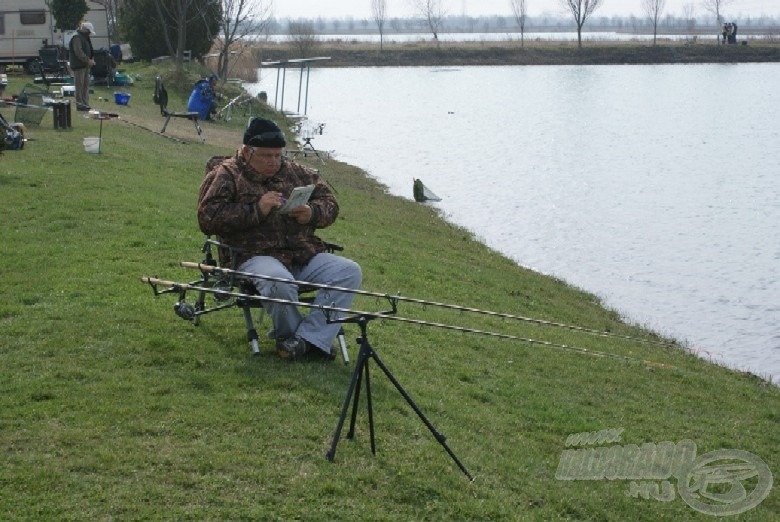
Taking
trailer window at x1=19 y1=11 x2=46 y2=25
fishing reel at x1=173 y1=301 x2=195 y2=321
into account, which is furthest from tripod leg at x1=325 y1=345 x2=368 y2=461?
trailer window at x1=19 y1=11 x2=46 y2=25

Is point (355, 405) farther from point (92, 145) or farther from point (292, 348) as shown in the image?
point (92, 145)

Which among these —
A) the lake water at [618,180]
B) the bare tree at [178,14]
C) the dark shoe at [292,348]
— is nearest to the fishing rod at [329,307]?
the dark shoe at [292,348]

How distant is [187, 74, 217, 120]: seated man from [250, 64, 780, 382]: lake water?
3.48 metres

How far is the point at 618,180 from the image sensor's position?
27281 mm

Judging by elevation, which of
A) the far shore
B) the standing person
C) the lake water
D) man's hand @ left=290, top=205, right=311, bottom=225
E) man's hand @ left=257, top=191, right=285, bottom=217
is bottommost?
the lake water

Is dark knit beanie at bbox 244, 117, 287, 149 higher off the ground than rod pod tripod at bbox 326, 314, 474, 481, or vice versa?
dark knit beanie at bbox 244, 117, 287, 149

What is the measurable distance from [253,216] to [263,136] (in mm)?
477

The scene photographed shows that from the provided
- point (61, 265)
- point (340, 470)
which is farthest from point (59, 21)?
point (340, 470)

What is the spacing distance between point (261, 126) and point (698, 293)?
33.6ft

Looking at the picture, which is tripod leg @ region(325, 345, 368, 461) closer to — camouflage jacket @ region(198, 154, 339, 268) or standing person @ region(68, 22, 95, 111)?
camouflage jacket @ region(198, 154, 339, 268)

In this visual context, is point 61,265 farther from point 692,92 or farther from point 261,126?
point 692,92

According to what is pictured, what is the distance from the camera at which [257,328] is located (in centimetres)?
768

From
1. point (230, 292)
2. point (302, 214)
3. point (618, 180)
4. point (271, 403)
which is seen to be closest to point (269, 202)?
point (302, 214)

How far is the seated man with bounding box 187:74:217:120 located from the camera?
26.5 metres
